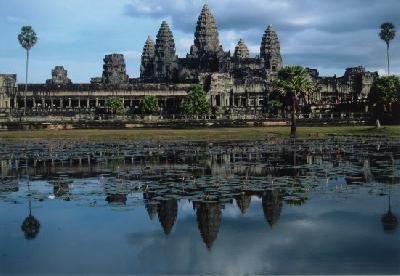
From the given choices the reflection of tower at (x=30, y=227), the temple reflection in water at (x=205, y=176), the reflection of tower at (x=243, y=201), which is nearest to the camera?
the reflection of tower at (x=30, y=227)

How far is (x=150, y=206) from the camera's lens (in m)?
18.4

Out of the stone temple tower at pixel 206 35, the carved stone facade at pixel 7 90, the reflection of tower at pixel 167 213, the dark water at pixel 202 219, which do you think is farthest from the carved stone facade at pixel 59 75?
the reflection of tower at pixel 167 213

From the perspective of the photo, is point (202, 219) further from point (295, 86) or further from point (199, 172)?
point (295, 86)

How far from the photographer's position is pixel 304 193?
A: 20.5 meters

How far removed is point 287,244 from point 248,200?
5.50 metres

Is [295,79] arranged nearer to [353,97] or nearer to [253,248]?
[253,248]

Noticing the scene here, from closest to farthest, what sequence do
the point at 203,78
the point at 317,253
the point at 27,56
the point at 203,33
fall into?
1. the point at 317,253
2. the point at 27,56
3. the point at 203,78
4. the point at 203,33

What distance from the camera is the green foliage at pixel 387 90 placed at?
9688cm

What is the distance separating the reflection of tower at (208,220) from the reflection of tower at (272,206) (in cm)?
135

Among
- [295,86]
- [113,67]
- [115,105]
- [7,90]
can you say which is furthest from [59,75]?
[295,86]

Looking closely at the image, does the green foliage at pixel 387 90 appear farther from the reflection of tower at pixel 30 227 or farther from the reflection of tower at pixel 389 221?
the reflection of tower at pixel 30 227

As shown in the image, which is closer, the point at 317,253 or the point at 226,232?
the point at 317,253

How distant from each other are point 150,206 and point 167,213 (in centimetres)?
113

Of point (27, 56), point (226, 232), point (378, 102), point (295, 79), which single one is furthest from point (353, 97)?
point (226, 232)
